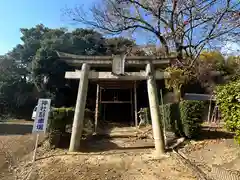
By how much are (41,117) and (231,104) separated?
5.17 meters

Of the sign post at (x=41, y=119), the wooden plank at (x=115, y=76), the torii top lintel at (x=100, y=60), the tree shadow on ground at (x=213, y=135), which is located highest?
the torii top lintel at (x=100, y=60)

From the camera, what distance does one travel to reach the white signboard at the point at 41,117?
21.0 feet

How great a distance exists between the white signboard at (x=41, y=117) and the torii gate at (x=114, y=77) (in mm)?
1328

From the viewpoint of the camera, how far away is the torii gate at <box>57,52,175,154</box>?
750 cm

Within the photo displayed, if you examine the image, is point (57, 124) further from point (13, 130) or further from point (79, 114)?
point (13, 130)

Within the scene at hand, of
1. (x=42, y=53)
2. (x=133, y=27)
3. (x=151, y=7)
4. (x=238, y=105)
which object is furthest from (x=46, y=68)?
(x=238, y=105)

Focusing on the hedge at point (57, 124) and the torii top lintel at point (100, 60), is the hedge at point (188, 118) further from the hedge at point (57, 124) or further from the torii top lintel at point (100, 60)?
the hedge at point (57, 124)

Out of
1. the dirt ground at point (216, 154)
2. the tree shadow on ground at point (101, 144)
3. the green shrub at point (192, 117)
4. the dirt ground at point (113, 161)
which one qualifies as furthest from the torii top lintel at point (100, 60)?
the dirt ground at point (216, 154)

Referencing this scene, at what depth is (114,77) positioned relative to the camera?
8.48 metres

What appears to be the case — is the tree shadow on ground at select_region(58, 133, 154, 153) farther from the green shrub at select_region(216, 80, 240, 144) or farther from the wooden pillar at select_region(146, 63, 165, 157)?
the green shrub at select_region(216, 80, 240, 144)

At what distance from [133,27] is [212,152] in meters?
9.92

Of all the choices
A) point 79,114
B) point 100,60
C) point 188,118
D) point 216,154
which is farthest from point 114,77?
point 216,154

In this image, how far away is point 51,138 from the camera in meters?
7.77

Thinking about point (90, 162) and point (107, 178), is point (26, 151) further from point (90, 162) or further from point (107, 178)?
point (107, 178)
